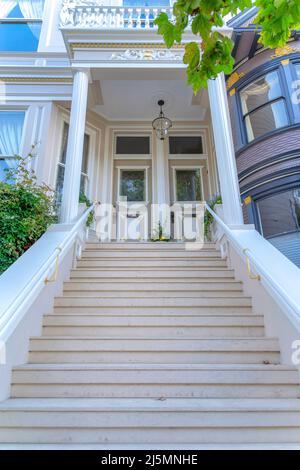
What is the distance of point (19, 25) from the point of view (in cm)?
676

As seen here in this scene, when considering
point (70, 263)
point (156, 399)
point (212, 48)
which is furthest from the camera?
point (70, 263)

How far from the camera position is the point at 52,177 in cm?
598

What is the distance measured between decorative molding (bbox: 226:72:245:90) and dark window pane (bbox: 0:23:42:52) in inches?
185

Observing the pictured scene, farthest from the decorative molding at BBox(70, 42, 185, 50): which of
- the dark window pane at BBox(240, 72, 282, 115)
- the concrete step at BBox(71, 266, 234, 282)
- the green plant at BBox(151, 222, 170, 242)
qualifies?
the concrete step at BBox(71, 266, 234, 282)

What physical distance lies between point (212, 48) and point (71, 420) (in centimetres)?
268

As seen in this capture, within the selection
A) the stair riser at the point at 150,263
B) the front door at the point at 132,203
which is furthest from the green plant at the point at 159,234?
the stair riser at the point at 150,263

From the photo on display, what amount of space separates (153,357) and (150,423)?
2.30ft

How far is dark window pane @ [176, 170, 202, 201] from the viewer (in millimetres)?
6973

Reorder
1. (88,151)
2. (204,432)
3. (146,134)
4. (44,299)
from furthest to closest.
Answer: (146,134), (88,151), (44,299), (204,432)

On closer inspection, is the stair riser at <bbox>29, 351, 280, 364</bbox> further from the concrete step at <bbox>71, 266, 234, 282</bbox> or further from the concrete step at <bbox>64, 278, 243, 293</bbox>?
the concrete step at <bbox>71, 266, 234, 282</bbox>

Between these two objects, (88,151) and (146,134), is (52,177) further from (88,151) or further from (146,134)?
(146,134)

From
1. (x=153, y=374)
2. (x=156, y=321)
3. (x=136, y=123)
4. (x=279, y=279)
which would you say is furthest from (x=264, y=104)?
(x=153, y=374)

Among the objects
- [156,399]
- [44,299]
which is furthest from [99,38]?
[156,399]

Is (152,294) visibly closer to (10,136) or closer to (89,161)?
(89,161)
